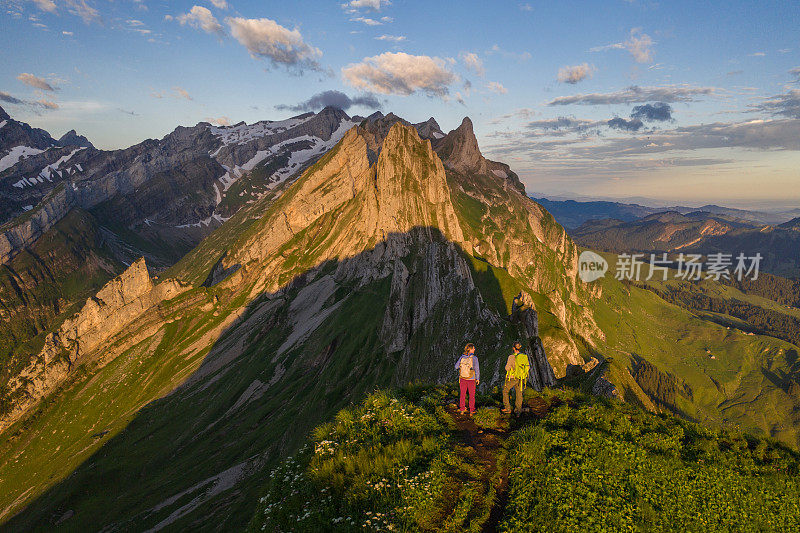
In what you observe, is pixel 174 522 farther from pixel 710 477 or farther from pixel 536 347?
pixel 710 477

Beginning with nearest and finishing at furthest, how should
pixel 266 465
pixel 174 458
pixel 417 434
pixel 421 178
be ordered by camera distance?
pixel 417 434
pixel 266 465
pixel 174 458
pixel 421 178

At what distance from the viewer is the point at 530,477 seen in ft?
47.1

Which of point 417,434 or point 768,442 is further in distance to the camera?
point 768,442

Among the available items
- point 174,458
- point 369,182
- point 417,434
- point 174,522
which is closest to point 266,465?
point 174,522

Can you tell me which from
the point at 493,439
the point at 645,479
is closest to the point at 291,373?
the point at 493,439

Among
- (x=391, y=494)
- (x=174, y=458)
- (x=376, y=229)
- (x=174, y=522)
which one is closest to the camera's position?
(x=391, y=494)

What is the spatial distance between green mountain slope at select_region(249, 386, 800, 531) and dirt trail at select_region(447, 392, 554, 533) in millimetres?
60

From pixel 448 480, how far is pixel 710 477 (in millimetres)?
10688

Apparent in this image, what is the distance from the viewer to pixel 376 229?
577 ft

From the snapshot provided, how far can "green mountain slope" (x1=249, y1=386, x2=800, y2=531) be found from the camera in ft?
40.8

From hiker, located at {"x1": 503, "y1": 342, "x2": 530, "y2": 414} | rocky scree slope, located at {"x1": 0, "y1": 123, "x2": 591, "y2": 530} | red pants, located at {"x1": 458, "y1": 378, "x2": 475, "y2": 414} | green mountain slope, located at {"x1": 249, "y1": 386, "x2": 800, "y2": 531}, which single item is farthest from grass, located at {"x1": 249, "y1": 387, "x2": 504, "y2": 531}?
rocky scree slope, located at {"x1": 0, "y1": 123, "x2": 591, "y2": 530}

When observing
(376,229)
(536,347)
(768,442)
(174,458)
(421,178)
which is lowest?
(174,458)

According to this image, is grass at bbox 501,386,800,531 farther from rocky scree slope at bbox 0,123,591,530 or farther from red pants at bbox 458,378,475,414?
rocky scree slope at bbox 0,123,591,530

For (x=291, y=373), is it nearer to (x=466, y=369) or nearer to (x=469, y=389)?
(x=469, y=389)
